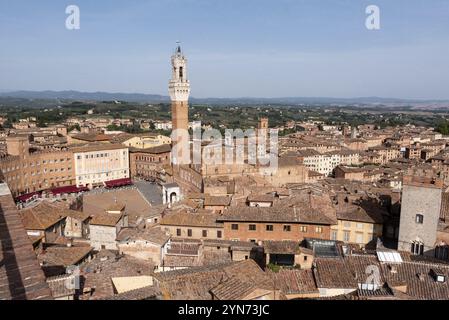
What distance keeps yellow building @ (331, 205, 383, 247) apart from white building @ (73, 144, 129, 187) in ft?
123

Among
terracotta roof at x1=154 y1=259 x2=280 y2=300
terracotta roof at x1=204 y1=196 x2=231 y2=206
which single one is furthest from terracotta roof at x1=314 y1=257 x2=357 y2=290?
terracotta roof at x1=204 y1=196 x2=231 y2=206

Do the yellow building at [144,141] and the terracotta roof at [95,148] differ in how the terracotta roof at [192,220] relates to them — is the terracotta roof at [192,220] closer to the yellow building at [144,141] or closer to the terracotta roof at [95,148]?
the terracotta roof at [95,148]

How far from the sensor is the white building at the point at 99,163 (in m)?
52.3

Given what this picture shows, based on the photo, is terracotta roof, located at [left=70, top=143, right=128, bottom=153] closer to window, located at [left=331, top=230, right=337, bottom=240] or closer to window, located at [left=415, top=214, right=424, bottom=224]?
window, located at [left=331, top=230, right=337, bottom=240]

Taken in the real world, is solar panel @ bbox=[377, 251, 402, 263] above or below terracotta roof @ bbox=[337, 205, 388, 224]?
above

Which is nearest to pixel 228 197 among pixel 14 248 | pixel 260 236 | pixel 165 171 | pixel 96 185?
pixel 260 236

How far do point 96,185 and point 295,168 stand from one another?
26179 millimetres

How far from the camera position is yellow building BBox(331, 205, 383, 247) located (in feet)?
78.8

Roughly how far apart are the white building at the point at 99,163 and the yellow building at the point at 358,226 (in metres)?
37.5

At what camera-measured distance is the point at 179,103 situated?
47875 mm

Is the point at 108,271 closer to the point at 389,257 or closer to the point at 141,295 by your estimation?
the point at 141,295

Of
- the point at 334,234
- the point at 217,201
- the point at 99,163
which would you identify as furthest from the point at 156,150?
the point at 334,234

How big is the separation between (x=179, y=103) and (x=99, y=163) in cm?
1501
